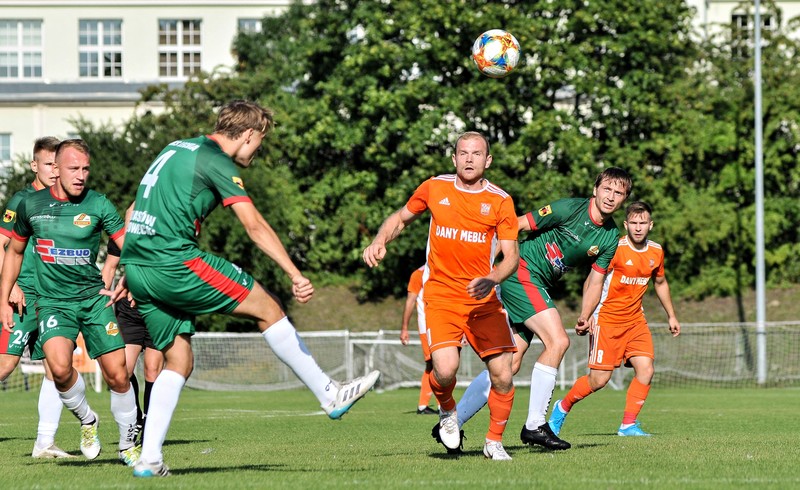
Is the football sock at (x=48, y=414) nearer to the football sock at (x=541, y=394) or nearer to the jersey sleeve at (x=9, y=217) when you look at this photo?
the jersey sleeve at (x=9, y=217)

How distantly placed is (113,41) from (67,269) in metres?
46.2

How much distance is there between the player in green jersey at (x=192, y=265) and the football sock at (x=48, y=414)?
8.98ft

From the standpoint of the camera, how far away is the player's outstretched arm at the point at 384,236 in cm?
834

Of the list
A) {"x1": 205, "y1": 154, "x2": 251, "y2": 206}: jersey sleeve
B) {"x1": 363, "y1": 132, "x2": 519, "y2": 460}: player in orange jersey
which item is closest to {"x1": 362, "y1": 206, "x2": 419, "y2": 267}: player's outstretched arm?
{"x1": 363, "y1": 132, "x2": 519, "y2": 460}: player in orange jersey

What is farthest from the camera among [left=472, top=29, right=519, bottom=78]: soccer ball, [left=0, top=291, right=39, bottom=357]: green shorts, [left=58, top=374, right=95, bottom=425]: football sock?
[left=472, top=29, right=519, bottom=78]: soccer ball

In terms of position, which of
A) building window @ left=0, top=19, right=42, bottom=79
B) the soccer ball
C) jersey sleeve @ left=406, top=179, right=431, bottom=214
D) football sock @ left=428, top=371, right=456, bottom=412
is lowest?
football sock @ left=428, top=371, right=456, bottom=412

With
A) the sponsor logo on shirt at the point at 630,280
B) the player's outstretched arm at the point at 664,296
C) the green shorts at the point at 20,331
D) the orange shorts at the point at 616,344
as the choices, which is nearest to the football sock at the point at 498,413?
the orange shorts at the point at 616,344

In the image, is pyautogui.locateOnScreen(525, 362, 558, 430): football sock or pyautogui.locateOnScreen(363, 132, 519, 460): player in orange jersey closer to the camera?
pyautogui.locateOnScreen(363, 132, 519, 460): player in orange jersey

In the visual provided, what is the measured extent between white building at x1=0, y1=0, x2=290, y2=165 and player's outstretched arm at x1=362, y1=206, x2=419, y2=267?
44.6 m

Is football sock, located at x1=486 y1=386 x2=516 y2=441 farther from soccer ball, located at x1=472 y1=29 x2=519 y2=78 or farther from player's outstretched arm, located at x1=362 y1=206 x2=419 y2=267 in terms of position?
soccer ball, located at x1=472 y1=29 x2=519 y2=78

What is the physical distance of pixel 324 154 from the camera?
139 feet

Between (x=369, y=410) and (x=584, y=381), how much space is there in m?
6.41

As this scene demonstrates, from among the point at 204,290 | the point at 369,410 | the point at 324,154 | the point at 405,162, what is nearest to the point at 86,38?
the point at 324,154

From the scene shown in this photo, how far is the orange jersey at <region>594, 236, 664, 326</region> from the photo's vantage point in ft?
40.2
